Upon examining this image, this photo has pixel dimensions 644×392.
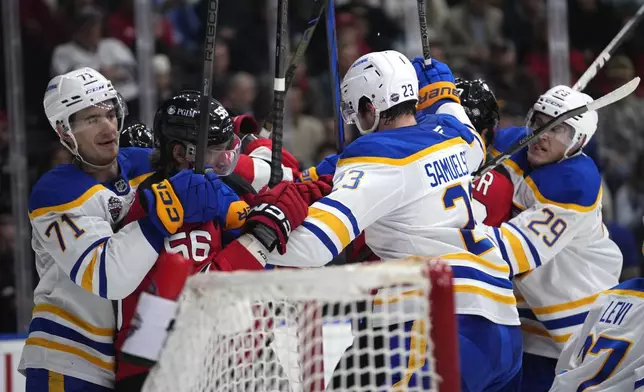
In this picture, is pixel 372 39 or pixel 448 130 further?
pixel 372 39

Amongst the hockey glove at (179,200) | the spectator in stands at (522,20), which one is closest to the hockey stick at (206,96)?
the hockey glove at (179,200)

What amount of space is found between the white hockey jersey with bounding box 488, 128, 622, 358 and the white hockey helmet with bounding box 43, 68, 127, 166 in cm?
130

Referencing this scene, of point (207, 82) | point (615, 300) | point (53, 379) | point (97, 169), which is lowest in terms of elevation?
point (53, 379)

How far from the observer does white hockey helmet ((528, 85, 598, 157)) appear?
392 centimetres

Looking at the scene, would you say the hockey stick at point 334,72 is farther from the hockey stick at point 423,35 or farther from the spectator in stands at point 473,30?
the spectator in stands at point 473,30

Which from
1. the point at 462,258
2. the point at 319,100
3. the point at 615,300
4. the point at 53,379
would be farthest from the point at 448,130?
the point at 319,100

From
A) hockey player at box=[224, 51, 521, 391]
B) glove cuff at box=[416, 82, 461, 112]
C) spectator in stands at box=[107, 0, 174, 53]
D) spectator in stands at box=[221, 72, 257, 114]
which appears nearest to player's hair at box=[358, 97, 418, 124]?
hockey player at box=[224, 51, 521, 391]

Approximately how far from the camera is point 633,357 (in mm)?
3004

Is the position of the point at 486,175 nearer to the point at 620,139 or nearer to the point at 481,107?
the point at 481,107

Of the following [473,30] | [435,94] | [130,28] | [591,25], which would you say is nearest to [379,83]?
[435,94]

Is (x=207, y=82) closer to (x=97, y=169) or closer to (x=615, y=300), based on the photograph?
(x=97, y=169)

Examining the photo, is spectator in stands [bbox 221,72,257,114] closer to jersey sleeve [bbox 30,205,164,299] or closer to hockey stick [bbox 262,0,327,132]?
hockey stick [bbox 262,0,327,132]

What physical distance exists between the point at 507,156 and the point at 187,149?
1.17 meters

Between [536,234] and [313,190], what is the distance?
884 mm
